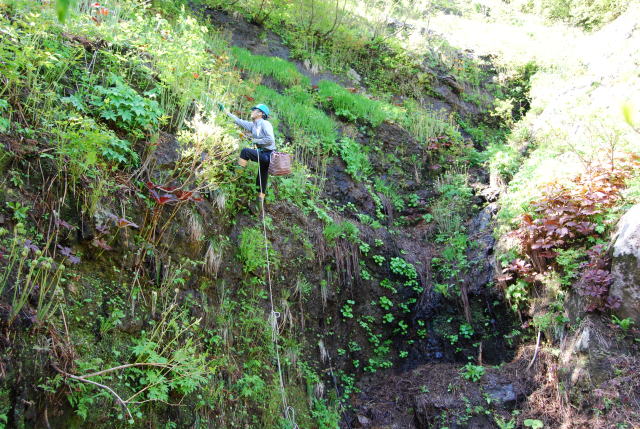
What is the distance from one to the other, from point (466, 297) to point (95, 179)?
→ 5192 mm

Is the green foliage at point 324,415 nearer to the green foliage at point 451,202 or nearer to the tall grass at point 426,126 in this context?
the green foliage at point 451,202

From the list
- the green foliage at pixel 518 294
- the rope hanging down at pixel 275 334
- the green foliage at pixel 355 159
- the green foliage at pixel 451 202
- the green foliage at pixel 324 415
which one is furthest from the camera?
the green foliage at pixel 355 159

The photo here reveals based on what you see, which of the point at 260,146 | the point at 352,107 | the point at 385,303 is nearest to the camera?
the point at 260,146

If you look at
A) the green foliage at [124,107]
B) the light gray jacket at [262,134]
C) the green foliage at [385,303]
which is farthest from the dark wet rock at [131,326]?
the green foliage at [385,303]

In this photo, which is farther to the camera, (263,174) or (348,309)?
(348,309)

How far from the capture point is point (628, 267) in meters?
4.61

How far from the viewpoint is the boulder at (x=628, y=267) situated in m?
4.52

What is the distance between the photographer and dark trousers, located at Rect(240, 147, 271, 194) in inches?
207

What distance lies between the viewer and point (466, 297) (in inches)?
247

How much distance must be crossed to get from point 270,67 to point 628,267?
7.57 metres

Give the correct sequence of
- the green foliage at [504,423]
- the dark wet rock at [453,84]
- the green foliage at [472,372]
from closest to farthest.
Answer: the green foliage at [504,423] → the green foliage at [472,372] → the dark wet rock at [453,84]

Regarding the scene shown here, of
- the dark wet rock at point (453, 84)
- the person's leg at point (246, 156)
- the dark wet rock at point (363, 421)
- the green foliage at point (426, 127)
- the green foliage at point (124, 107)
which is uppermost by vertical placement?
the dark wet rock at point (453, 84)

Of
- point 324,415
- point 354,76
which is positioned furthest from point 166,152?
point 354,76

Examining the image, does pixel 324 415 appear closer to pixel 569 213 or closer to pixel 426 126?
pixel 569 213
